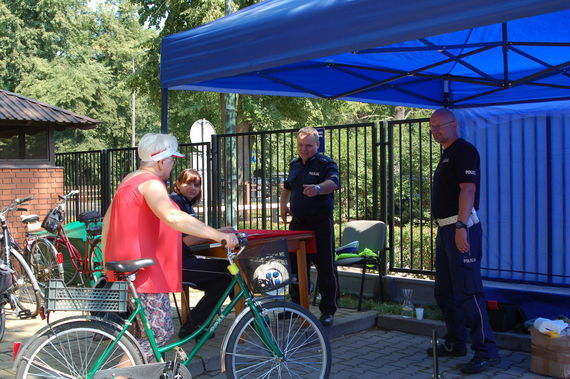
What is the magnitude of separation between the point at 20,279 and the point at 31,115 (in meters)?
3.84

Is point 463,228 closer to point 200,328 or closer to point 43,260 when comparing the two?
point 200,328

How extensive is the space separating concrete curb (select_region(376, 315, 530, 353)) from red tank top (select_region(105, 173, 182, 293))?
3.16 m

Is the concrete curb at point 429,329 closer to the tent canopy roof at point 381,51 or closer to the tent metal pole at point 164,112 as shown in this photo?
the tent canopy roof at point 381,51

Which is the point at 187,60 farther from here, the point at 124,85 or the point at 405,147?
the point at 124,85

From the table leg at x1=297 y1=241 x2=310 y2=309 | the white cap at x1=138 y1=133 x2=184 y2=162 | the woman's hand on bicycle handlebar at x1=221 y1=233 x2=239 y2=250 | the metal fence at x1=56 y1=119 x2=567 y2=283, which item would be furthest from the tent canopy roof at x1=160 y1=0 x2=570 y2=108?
the table leg at x1=297 y1=241 x2=310 y2=309

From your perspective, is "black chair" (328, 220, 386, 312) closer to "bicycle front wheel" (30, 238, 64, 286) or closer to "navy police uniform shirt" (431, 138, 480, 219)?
"navy police uniform shirt" (431, 138, 480, 219)

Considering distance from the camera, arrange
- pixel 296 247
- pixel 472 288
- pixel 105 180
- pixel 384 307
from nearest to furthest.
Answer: pixel 472 288 → pixel 296 247 → pixel 384 307 → pixel 105 180

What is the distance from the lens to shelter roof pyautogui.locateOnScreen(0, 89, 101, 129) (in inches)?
383

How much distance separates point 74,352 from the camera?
11.6ft

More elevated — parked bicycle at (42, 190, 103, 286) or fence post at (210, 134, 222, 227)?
fence post at (210, 134, 222, 227)

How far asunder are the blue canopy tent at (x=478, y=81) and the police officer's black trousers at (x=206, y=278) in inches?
58.2

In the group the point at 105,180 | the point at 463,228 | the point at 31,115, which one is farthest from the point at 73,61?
the point at 463,228

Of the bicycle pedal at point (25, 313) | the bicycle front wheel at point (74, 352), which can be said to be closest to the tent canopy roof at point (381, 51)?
the bicycle front wheel at point (74, 352)

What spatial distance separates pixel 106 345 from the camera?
11.8 ft
